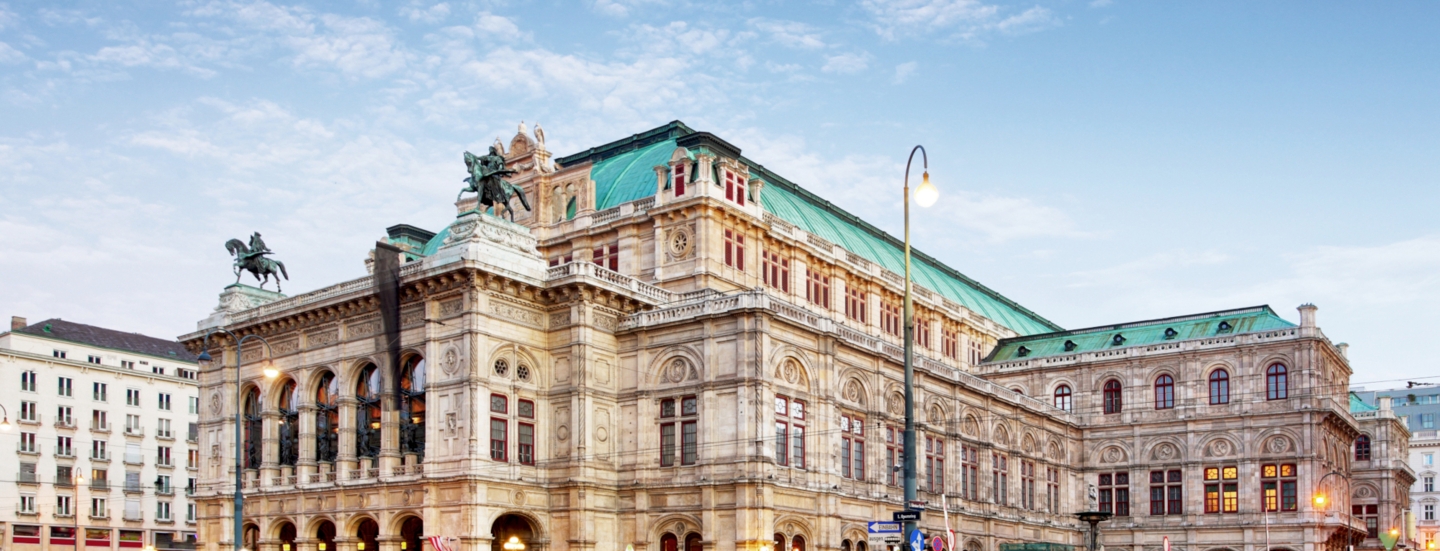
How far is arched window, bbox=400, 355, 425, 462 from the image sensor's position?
6138 cm

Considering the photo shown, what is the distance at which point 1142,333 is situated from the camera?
3740 inches

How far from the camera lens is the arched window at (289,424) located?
220 feet

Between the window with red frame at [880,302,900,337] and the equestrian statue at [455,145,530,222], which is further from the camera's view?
the window with red frame at [880,302,900,337]

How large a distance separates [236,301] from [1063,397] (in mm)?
53685

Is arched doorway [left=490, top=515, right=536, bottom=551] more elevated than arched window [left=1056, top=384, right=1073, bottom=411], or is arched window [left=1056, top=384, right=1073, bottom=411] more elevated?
arched window [left=1056, top=384, right=1073, bottom=411]

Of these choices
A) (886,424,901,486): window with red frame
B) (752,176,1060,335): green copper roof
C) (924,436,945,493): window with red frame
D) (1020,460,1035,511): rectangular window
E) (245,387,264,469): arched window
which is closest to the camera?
(245,387,264,469): arched window

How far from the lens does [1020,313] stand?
112688 millimetres

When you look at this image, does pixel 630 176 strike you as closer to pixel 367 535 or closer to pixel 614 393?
pixel 614 393

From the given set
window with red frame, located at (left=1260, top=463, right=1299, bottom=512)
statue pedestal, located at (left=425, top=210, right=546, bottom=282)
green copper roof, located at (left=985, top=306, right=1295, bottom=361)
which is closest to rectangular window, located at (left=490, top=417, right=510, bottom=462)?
statue pedestal, located at (left=425, top=210, right=546, bottom=282)

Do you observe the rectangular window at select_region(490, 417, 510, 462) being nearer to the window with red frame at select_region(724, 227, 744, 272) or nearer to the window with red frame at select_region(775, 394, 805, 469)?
the window with red frame at select_region(775, 394, 805, 469)

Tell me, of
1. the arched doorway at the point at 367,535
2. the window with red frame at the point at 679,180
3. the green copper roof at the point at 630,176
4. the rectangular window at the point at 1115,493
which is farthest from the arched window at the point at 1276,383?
the arched doorway at the point at 367,535

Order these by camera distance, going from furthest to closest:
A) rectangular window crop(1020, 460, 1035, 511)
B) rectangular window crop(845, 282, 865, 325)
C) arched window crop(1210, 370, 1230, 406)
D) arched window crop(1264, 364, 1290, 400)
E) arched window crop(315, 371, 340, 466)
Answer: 1. arched window crop(1210, 370, 1230, 406)
2. arched window crop(1264, 364, 1290, 400)
3. rectangular window crop(1020, 460, 1035, 511)
4. rectangular window crop(845, 282, 865, 325)
5. arched window crop(315, 371, 340, 466)

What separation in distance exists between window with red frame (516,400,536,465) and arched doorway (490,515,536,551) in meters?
2.67

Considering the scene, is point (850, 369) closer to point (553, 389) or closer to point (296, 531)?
point (553, 389)
